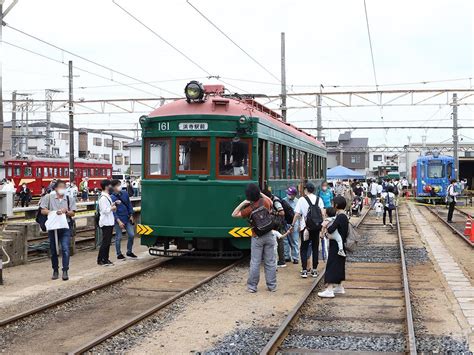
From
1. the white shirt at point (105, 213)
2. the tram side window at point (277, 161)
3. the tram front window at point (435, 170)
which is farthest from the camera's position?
the tram front window at point (435, 170)

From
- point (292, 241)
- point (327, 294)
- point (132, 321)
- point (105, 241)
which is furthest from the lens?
point (292, 241)

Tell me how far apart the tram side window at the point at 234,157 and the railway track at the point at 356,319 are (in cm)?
249

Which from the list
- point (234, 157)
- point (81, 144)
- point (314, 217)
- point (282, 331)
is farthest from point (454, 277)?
point (81, 144)

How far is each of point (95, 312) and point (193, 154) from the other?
13.7 ft

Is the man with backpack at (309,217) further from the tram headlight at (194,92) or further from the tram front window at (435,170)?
the tram front window at (435,170)

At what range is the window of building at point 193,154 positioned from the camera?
11203 millimetres

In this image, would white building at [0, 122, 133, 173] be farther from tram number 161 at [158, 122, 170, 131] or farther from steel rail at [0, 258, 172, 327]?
steel rail at [0, 258, 172, 327]

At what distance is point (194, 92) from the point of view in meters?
11.5

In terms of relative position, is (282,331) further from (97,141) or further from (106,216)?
(97,141)

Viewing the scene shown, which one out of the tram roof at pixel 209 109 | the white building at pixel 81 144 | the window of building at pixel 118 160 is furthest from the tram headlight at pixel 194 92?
the window of building at pixel 118 160

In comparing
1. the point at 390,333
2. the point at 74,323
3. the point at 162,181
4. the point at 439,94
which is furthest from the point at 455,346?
the point at 439,94

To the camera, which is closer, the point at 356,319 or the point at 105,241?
the point at 356,319

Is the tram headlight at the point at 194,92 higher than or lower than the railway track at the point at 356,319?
higher

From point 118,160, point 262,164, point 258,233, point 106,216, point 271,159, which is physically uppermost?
point 118,160
